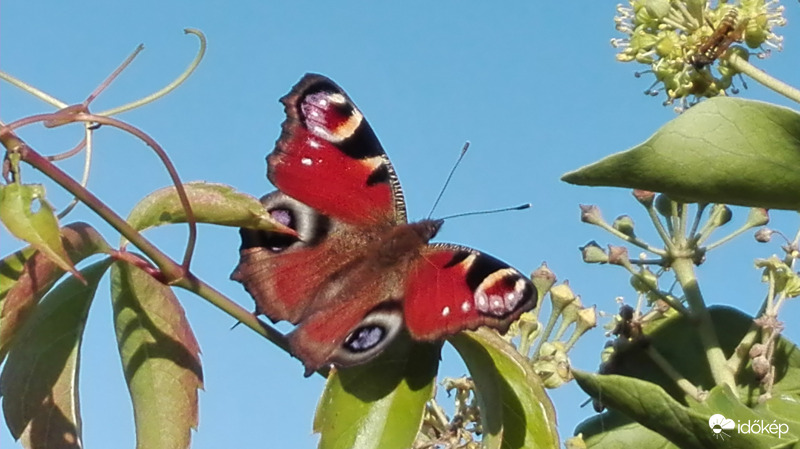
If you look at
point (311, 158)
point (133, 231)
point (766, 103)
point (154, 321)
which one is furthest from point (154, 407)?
point (766, 103)

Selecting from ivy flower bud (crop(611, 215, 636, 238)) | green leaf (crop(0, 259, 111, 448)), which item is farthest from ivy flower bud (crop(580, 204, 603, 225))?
green leaf (crop(0, 259, 111, 448))

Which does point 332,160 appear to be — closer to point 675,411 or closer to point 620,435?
point 620,435

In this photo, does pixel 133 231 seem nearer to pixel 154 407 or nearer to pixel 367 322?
pixel 154 407

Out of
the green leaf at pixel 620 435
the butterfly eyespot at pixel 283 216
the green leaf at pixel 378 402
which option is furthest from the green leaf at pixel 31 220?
the green leaf at pixel 620 435

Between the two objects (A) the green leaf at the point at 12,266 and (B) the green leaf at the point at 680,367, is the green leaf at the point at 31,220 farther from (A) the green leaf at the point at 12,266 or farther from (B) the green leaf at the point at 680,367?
(B) the green leaf at the point at 680,367

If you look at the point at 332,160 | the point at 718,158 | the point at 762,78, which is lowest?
the point at 332,160

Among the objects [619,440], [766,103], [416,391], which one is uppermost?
[766,103]

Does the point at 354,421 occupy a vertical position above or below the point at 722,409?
below

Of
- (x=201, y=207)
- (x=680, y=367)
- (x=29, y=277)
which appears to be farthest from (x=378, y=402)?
(x=680, y=367)
